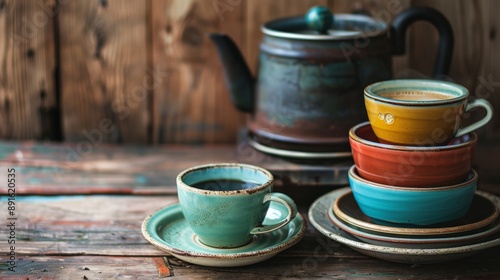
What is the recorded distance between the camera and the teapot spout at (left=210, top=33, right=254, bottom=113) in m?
1.11

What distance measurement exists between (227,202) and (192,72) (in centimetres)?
53

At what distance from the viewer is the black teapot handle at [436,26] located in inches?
41.9

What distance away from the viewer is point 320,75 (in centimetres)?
102

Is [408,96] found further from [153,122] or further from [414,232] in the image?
[153,122]

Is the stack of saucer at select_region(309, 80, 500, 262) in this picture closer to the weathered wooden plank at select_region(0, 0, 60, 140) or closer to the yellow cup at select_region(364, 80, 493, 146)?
the yellow cup at select_region(364, 80, 493, 146)

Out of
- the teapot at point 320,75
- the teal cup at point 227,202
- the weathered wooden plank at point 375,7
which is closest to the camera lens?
the teal cup at point 227,202

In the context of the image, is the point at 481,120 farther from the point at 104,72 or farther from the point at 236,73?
the point at 104,72

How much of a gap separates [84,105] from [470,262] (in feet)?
2.55

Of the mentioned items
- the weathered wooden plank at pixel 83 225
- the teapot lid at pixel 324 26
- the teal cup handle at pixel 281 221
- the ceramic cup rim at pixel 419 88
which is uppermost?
the teapot lid at pixel 324 26

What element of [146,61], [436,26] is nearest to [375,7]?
[436,26]

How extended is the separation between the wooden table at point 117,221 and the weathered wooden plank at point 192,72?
4 centimetres

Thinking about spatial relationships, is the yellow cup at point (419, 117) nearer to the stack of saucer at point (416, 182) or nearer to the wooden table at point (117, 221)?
the stack of saucer at point (416, 182)

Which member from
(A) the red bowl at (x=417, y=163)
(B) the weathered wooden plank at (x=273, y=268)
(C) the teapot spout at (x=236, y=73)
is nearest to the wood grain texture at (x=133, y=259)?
(B) the weathered wooden plank at (x=273, y=268)

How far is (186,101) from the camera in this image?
132 centimetres
